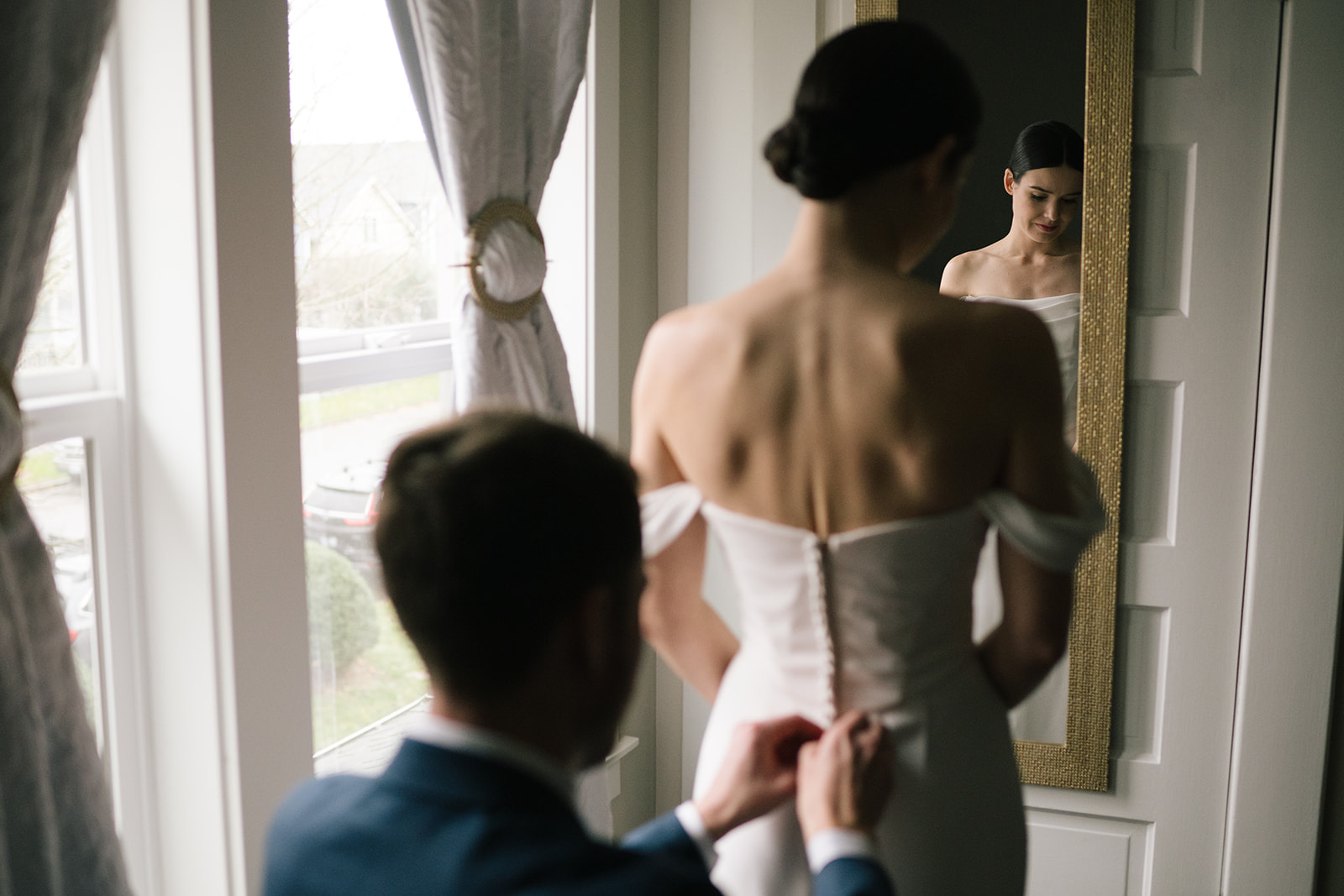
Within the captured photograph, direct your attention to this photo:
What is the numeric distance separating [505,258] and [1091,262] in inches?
45.2

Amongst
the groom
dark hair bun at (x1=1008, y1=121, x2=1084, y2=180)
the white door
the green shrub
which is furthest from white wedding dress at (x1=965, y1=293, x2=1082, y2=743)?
the groom

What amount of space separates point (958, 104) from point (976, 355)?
224 millimetres

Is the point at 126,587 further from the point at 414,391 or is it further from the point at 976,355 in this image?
the point at 976,355

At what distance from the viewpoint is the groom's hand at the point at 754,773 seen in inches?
39.9

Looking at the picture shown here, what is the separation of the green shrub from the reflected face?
57.2 inches

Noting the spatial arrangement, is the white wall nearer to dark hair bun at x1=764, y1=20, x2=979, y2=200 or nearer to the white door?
the white door

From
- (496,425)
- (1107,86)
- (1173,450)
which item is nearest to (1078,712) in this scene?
(1173,450)

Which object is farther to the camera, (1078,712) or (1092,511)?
(1078,712)

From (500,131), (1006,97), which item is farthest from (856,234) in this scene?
(1006,97)

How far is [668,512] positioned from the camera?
117 centimetres

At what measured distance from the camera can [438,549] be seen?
66 centimetres

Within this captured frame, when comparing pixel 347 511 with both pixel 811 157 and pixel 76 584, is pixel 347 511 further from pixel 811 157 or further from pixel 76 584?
pixel 811 157

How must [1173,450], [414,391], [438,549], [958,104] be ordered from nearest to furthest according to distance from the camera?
[438,549]
[958,104]
[414,391]
[1173,450]

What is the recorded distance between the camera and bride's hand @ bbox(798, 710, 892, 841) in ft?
3.22
